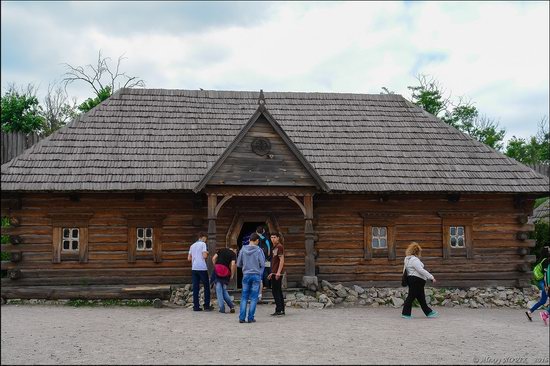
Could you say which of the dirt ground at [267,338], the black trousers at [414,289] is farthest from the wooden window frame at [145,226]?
the black trousers at [414,289]

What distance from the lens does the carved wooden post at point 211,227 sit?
13.9 meters

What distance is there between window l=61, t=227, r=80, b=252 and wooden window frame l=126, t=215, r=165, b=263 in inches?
55.0

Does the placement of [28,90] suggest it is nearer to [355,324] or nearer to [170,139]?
[170,139]

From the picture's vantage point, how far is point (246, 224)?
55.2ft

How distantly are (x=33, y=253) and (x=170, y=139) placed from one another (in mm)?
4836

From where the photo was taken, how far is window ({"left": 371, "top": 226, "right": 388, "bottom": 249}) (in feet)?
53.3

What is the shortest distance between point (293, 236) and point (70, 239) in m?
6.00

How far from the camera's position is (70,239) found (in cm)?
1516

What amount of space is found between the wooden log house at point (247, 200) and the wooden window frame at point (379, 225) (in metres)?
0.03

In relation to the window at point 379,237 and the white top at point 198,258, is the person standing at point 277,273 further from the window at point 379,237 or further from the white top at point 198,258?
the window at point 379,237

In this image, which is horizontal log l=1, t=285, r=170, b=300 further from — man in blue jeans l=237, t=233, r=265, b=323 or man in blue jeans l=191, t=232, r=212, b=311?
man in blue jeans l=237, t=233, r=265, b=323

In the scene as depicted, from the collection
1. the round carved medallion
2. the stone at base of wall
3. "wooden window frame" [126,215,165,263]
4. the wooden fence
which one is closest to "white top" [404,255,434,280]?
the stone at base of wall

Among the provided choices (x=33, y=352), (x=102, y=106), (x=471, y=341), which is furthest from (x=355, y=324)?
(x=102, y=106)

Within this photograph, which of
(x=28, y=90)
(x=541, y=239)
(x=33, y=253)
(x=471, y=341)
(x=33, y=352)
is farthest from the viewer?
(x=28, y=90)
